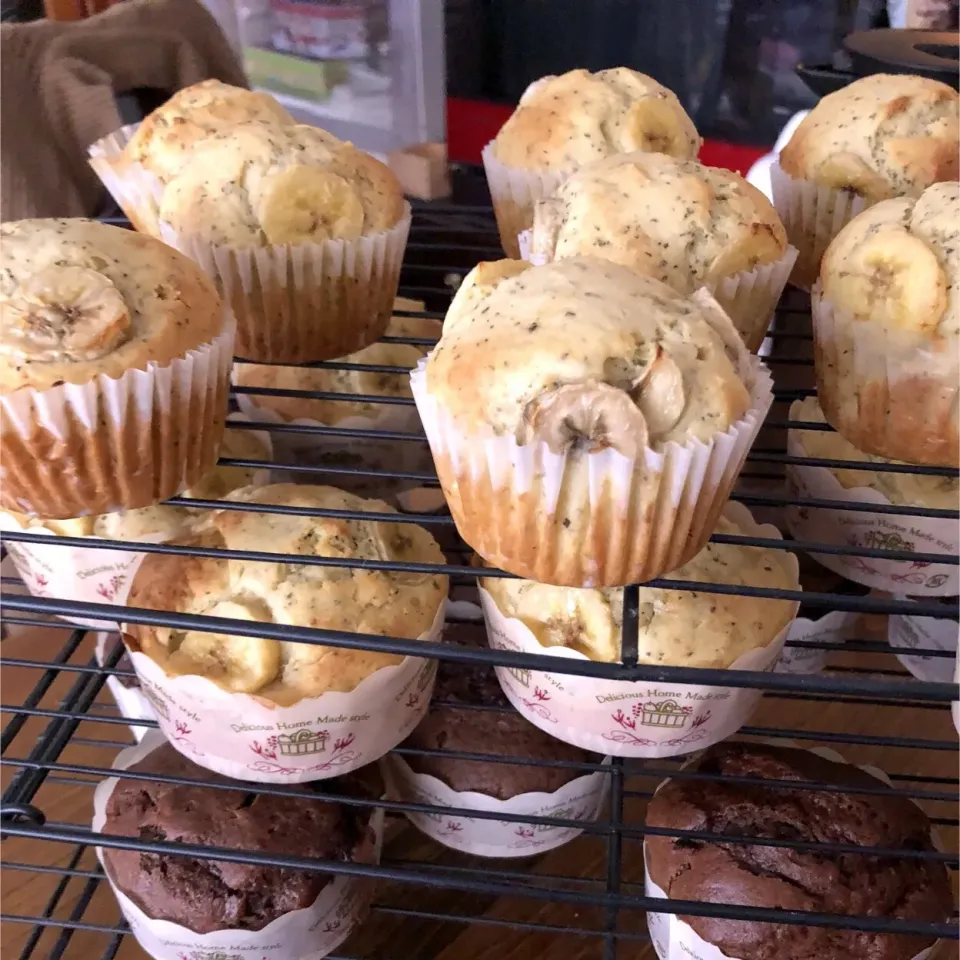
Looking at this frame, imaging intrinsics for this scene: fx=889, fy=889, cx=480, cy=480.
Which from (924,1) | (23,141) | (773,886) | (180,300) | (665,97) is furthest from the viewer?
(23,141)

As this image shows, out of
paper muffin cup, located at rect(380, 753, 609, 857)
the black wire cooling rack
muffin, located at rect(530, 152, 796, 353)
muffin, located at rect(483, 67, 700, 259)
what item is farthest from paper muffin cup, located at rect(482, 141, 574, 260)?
paper muffin cup, located at rect(380, 753, 609, 857)

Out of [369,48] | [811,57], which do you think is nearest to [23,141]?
[369,48]

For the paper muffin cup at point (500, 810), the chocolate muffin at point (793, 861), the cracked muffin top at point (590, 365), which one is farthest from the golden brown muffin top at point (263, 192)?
the chocolate muffin at point (793, 861)

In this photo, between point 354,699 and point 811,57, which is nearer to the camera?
point 354,699

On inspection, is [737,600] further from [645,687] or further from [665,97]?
[665,97]

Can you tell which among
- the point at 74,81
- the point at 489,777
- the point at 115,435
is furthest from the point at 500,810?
the point at 74,81

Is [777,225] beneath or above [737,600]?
above

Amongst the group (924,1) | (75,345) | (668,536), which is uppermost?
(924,1)

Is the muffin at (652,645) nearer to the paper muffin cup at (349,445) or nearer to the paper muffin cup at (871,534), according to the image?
the paper muffin cup at (871,534)

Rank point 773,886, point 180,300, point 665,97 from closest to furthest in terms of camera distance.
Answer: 1. point 180,300
2. point 773,886
3. point 665,97
